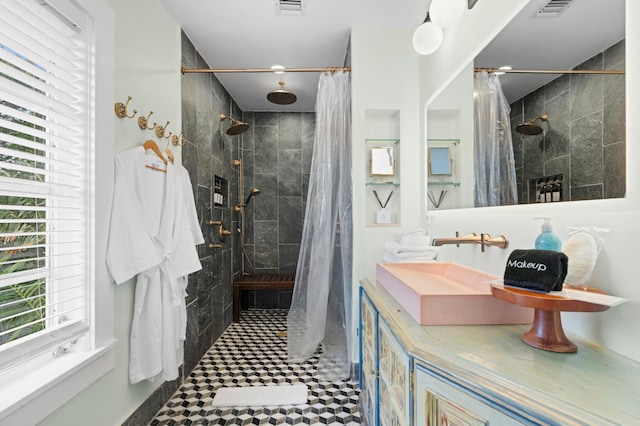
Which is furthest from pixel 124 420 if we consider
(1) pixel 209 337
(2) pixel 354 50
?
(2) pixel 354 50

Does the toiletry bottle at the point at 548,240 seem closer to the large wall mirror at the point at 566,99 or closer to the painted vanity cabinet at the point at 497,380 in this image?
the large wall mirror at the point at 566,99

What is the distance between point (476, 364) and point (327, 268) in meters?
1.67

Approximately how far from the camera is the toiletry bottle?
98 centimetres

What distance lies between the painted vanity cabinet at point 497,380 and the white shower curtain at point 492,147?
611mm

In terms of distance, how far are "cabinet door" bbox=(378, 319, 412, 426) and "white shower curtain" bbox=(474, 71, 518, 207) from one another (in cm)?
79

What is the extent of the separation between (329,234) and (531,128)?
4.98 ft

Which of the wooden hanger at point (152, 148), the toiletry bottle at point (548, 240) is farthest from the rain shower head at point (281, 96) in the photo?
the toiletry bottle at point (548, 240)

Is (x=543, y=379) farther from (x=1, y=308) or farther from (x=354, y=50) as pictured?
(x=354, y=50)

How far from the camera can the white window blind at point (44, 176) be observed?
105cm

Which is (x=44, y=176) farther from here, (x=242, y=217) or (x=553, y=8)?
(x=242, y=217)

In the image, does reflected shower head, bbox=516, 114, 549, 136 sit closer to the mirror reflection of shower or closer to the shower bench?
the shower bench

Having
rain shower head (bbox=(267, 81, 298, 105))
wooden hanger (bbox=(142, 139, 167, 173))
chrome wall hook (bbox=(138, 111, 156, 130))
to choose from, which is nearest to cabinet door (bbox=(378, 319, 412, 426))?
wooden hanger (bbox=(142, 139, 167, 173))

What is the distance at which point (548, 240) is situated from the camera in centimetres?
98

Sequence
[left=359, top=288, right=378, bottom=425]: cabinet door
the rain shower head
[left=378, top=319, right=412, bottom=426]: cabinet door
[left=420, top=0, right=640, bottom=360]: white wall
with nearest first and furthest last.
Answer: [left=420, top=0, right=640, bottom=360]: white wall, [left=378, top=319, right=412, bottom=426]: cabinet door, [left=359, top=288, right=378, bottom=425]: cabinet door, the rain shower head
